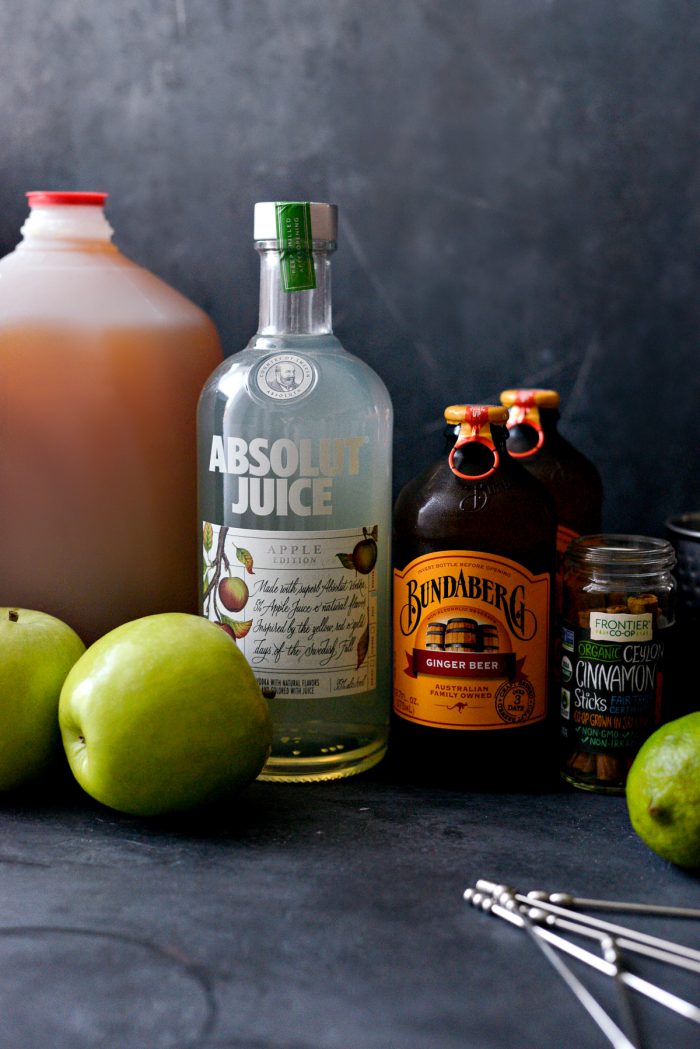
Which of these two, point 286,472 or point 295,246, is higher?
point 295,246

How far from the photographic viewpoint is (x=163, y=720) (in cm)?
77

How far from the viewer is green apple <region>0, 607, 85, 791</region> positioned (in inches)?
32.6

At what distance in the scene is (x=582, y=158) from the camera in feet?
3.49

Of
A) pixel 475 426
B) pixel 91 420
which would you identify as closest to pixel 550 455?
pixel 475 426

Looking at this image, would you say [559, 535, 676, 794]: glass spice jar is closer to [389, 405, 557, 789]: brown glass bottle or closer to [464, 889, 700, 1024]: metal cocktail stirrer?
[389, 405, 557, 789]: brown glass bottle

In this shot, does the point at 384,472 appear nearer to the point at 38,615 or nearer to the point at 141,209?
the point at 38,615

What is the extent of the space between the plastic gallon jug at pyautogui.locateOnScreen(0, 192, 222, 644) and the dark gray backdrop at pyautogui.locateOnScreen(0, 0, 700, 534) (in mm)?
137

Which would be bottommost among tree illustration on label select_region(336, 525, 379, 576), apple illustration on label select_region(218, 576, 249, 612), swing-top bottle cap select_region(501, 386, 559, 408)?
apple illustration on label select_region(218, 576, 249, 612)

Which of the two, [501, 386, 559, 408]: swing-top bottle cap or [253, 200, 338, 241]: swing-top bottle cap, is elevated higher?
[253, 200, 338, 241]: swing-top bottle cap

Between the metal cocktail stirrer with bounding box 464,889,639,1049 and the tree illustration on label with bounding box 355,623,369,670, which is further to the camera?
the tree illustration on label with bounding box 355,623,369,670

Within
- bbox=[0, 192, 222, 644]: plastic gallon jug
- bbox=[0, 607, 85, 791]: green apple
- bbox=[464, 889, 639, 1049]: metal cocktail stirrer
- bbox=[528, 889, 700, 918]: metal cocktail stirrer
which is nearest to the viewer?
bbox=[464, 889, 639, 1049]: metal cocktail stirrer

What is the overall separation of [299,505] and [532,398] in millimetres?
239

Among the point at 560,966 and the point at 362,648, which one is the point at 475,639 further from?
the point at 560,966

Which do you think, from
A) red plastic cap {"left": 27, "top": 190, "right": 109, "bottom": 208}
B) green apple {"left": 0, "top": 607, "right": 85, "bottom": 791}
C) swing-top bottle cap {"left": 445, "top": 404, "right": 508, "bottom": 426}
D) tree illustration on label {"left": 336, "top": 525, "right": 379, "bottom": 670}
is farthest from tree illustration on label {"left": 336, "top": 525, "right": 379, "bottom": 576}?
red plastic cap {"left": 27, "top": 190, "right": 109, "bottom": 208}
